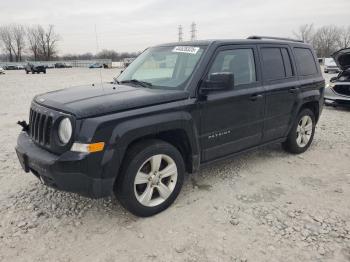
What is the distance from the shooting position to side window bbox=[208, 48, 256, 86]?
4.01 metres

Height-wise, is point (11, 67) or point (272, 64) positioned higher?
point (11, 67)

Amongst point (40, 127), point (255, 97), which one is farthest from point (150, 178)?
point (255, 97)

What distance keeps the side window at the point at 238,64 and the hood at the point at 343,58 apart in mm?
6017

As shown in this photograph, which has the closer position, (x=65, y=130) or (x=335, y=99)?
(x=65, y=130)

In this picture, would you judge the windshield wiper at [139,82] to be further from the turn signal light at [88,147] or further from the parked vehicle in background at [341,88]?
the parked vehicle in background at [341,88]

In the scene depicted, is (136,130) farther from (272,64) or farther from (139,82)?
(272,64)

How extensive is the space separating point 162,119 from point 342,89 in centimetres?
906

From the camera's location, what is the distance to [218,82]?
11.8 feet

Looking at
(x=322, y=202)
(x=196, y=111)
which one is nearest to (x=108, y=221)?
(x=196, y=111)

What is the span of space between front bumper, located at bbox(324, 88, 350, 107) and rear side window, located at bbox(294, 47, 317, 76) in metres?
5.20

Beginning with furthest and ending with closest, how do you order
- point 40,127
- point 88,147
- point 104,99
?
point 40,127, point 104,99, point 88,147

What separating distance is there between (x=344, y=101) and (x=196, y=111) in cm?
821

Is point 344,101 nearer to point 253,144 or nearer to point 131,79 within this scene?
point 253,144

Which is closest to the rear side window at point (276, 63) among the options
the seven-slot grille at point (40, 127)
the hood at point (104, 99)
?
the hood at point (104, 99)
